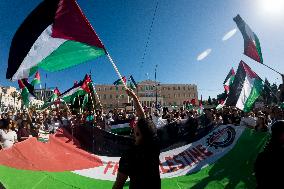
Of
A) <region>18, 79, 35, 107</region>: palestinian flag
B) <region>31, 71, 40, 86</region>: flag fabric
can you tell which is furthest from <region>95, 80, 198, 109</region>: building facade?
<region>18, 79, 35, 107</region>: palestinian flag

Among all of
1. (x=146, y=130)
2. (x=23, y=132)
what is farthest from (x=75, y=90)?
(x=146, y=130)

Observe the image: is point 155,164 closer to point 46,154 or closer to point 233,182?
point 233,182

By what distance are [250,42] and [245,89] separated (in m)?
1.50

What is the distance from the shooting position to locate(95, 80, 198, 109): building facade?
144 m

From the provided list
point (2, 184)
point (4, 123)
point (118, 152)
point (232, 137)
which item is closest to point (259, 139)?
point (232, 137)

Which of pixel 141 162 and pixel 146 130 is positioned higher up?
pixel 146 130

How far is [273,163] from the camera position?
137 inches

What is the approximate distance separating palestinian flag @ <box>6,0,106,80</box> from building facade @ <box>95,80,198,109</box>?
134085 millimetres

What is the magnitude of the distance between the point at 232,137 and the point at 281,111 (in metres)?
4.63

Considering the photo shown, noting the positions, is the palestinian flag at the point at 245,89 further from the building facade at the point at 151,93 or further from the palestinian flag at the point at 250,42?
the building facade at the point at 151,93

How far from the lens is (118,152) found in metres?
9.12

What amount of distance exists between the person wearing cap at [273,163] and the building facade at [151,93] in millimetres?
136949

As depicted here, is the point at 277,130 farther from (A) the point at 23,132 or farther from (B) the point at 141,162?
(A) the point at 23,132

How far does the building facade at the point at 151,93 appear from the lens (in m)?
144
